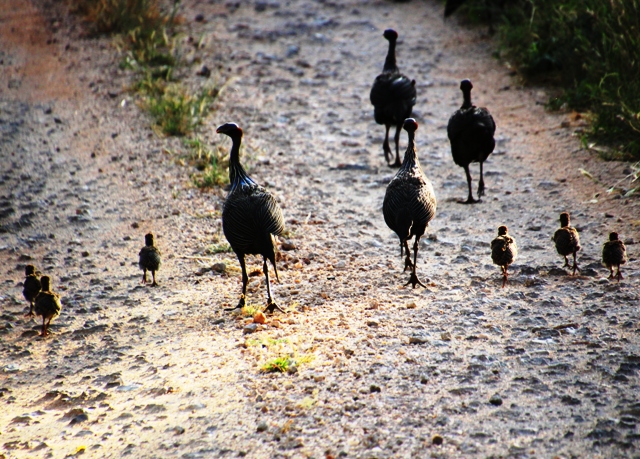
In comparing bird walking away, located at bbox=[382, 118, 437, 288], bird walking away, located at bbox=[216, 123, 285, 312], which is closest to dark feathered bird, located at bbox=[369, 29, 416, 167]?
bird walking away, located at bbox=[382, 118, 437, 288]

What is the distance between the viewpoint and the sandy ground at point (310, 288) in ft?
14.7

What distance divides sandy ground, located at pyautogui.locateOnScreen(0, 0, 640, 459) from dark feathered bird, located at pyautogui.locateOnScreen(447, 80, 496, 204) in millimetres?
479

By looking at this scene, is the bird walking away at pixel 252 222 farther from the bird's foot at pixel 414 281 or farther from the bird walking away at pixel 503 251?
the bird walking away at pixel 503 251

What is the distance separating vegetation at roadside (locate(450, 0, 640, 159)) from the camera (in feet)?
30.2

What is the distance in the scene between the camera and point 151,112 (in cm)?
1062

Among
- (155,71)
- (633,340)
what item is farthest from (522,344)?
(155,71)

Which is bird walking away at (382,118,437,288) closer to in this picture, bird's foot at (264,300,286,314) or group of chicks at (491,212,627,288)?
group of chicks at (491,212,627,288)

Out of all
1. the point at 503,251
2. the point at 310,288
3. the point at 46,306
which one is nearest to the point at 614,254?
the point at 503,251

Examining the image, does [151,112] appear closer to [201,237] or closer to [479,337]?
[201,237]

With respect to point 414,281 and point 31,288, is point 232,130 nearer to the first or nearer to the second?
point 414,281

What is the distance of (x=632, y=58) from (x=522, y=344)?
19.2 feet

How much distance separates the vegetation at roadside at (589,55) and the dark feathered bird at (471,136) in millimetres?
1690

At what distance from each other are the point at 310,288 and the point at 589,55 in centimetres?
644

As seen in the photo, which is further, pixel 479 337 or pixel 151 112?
pixel 151 112
